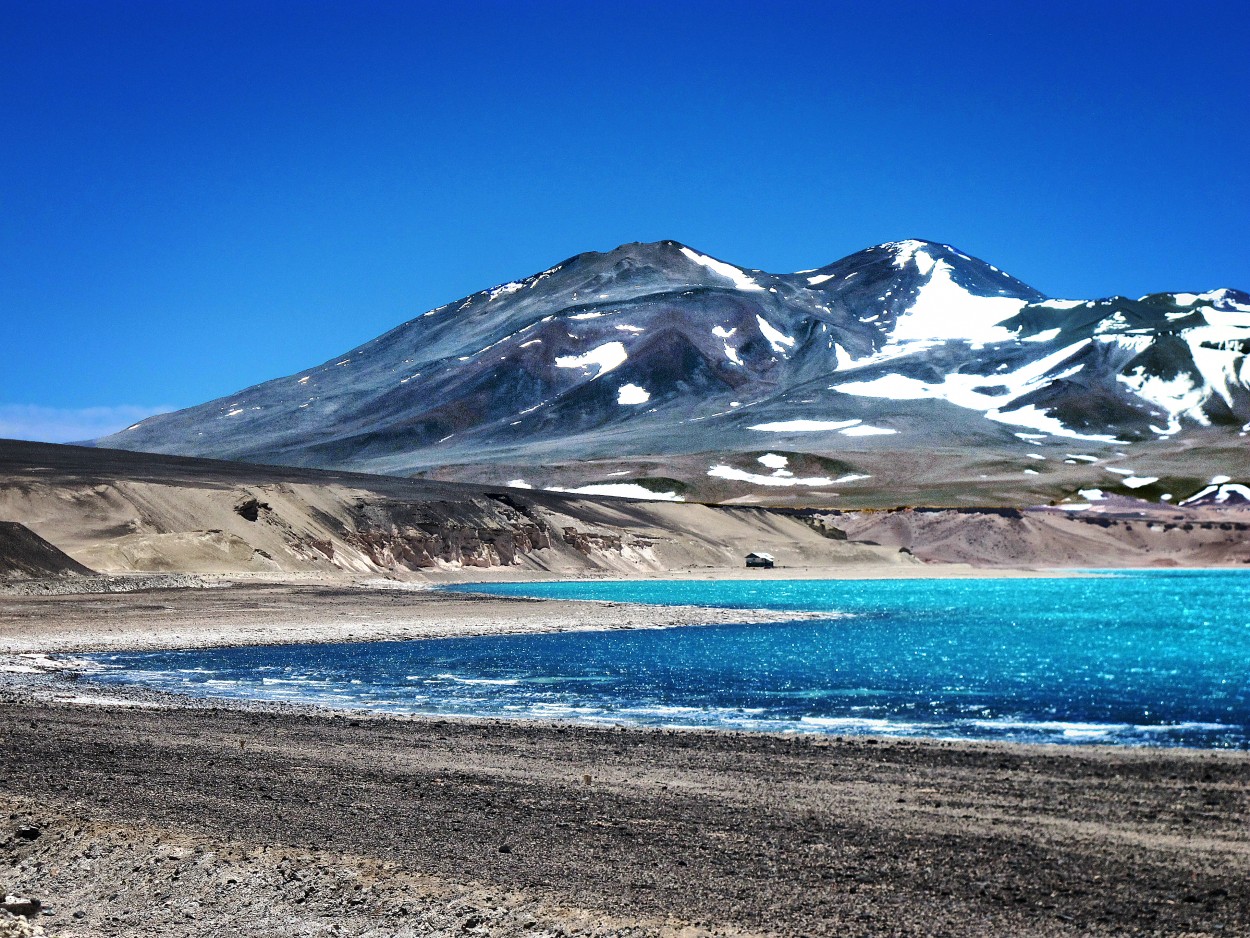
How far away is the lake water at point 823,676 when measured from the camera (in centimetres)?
1911

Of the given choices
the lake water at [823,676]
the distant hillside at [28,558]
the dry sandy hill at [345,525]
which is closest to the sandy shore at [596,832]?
the lake water at [823,676]

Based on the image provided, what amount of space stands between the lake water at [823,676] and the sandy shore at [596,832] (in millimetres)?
2614

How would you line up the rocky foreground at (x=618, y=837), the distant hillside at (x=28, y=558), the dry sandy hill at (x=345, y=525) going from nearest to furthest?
the rocky foreground at (x=618, y=837) < the distant hillside at (x=28, y=558) < the dry sandy hill at (x=345, y=525)

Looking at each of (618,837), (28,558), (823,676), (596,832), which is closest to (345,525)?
(28,558)

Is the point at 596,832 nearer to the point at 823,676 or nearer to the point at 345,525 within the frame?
the point at 823,676

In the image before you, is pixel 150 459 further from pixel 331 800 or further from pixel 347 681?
pixel 331 800

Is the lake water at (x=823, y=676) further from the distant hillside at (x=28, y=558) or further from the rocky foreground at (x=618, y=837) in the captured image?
the distant hillside at (x=28, y=558)

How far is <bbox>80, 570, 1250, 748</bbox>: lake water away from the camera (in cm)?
1911

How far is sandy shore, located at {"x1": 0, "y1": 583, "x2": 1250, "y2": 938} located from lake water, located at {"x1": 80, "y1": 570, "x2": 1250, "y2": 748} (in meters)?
2.61

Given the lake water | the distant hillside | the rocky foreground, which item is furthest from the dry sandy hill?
the rocky foreground

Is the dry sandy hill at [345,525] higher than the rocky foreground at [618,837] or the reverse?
Answer: higher

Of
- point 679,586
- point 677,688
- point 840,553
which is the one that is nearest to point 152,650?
point 677,688

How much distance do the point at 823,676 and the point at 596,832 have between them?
14.6 metres

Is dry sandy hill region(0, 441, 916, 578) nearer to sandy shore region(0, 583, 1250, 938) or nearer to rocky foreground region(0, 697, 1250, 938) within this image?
sandy shore region(0, 583, 1250, 938)
